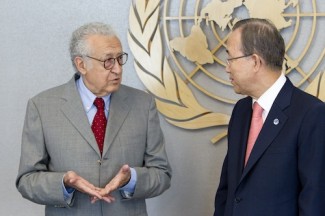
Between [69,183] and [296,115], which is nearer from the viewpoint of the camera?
[296,115]

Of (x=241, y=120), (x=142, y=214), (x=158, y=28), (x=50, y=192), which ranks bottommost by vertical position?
(x=142, y=214)

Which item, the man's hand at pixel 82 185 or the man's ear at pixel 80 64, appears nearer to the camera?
the man's hand at pixel 82 185

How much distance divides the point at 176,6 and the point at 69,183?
1.18m

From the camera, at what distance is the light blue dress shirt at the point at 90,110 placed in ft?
6.64

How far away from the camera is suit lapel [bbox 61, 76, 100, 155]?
206cm

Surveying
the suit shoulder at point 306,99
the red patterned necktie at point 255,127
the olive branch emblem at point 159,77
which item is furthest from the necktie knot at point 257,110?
Result: the olive branch emblem at point 159,77

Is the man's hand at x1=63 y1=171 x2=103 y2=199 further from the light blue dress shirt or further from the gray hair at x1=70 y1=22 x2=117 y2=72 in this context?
the gray hair at x1=70 y1=22 x2=117 y2=72

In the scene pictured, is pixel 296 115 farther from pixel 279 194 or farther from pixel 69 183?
pixel 69 183

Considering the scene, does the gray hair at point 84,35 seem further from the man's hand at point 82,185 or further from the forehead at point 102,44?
the man's hand at point 82,185

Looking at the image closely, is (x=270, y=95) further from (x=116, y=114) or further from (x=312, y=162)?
(x=116, y=114)

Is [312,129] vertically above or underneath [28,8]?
underneath

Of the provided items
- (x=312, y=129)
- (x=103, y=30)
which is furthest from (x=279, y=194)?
(x=103, y=30)

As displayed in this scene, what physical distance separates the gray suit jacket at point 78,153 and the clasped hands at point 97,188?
78 mm

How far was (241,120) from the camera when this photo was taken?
2.04 meters
